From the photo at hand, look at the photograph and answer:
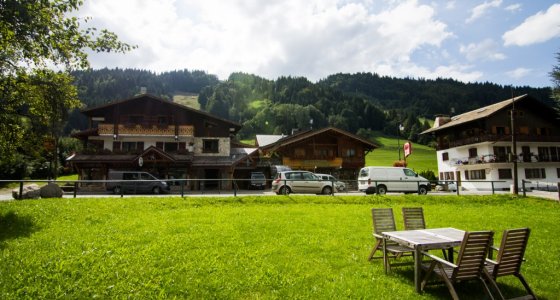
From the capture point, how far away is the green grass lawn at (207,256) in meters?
5.52

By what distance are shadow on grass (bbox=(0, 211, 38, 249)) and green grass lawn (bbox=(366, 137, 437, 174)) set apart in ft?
203

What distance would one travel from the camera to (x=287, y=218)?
12.2 meters

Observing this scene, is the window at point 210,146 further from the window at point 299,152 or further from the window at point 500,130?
the window at point 500,130

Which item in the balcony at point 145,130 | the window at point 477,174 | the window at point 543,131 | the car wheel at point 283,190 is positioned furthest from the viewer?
the window at point 543,131

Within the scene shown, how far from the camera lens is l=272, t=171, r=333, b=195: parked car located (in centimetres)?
2250

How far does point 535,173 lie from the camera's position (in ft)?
148

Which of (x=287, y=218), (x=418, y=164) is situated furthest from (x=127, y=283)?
(x=418, y=164)

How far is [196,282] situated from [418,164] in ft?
241

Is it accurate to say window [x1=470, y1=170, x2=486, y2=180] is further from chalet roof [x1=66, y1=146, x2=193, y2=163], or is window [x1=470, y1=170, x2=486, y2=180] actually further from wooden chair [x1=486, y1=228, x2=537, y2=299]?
wooden chair [x1=486, y1=228, x2=537, y2=299]

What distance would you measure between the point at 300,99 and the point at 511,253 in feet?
407

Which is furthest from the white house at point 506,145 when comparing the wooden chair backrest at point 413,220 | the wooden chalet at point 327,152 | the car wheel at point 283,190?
the wooden chair backrest at point 413,220

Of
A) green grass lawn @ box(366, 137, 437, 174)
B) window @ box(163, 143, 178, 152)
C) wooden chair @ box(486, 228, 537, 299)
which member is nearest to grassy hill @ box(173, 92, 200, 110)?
green grass lawn @ box(366, 137, 437, 174)

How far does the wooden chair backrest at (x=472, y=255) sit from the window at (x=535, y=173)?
49861 millimetres

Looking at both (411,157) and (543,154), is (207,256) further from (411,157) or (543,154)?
(411,157)
